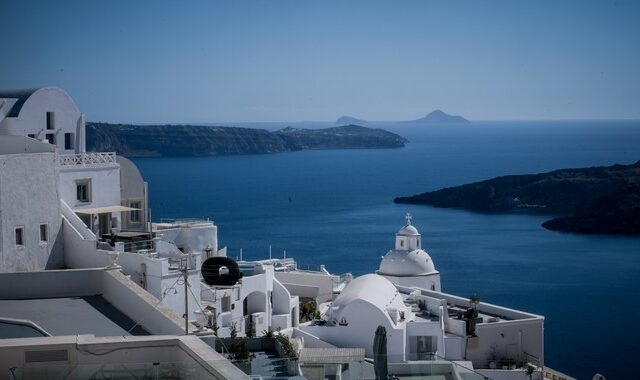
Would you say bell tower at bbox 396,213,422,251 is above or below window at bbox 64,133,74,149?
below

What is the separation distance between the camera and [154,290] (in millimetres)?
17562

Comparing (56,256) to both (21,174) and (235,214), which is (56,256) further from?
(235,214)

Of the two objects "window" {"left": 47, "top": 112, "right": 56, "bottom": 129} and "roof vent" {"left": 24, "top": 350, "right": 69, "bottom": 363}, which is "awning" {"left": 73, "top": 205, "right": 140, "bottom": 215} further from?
"roof vent" {"left": 24, "top": 350, "right": 69, "bottom": 363}

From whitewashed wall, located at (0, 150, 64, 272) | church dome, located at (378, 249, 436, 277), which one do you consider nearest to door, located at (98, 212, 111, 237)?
whitewashed wall, located at (0, 150, 64, 272)

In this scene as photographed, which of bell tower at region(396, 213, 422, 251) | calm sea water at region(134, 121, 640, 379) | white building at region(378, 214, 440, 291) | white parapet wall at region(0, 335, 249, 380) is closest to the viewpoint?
white parapet wall at region(0, 335, 249, 380)

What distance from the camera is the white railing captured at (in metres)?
19.9

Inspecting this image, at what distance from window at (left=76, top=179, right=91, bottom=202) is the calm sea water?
28.5m

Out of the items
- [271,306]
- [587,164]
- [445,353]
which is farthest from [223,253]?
[587,164]

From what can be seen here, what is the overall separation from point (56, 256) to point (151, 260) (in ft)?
5.93

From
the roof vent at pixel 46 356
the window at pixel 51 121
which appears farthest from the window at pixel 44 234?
the roof vent at pixel 46 356

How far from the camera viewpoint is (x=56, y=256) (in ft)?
54.3

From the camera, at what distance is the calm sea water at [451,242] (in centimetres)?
5491

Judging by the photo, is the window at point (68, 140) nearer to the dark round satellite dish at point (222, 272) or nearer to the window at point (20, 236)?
the window at point (20, 236)

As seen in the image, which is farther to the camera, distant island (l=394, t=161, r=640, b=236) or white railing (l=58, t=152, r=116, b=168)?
distant island (l=394, t=161, r=640, b=236)
